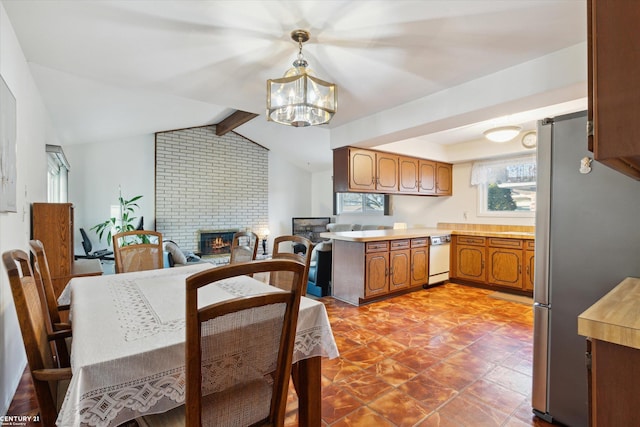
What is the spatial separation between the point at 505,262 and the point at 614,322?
379cm

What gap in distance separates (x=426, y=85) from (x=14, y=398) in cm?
365

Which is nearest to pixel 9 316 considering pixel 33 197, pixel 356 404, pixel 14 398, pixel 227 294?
pixel 14 398

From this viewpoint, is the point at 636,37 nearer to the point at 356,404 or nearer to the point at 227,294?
the point at 227,294

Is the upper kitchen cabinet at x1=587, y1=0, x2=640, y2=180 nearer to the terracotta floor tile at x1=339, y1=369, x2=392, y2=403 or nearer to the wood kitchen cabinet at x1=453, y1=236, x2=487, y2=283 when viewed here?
the terracotta floor tile at x1=339, y1=369, x2=392, y2=403

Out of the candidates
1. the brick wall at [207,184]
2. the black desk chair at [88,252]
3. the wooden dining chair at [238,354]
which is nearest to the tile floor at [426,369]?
the wooden dining chair at [238,354]

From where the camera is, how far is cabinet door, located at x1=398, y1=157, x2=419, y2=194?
4.50m

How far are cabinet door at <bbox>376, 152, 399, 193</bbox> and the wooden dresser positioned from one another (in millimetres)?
3361

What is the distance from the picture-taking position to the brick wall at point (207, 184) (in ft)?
21.2

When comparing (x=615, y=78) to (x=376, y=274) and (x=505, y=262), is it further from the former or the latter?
(x=505, y=262)

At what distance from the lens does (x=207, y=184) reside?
276 inches

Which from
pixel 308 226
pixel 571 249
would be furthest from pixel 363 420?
pixel 308 226

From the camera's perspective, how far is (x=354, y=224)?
23.1 feet

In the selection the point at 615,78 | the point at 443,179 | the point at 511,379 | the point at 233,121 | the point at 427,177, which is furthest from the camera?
the point at 233,121

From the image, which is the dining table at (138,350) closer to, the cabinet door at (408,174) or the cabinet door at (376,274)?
the cabinet door at (376,274)
